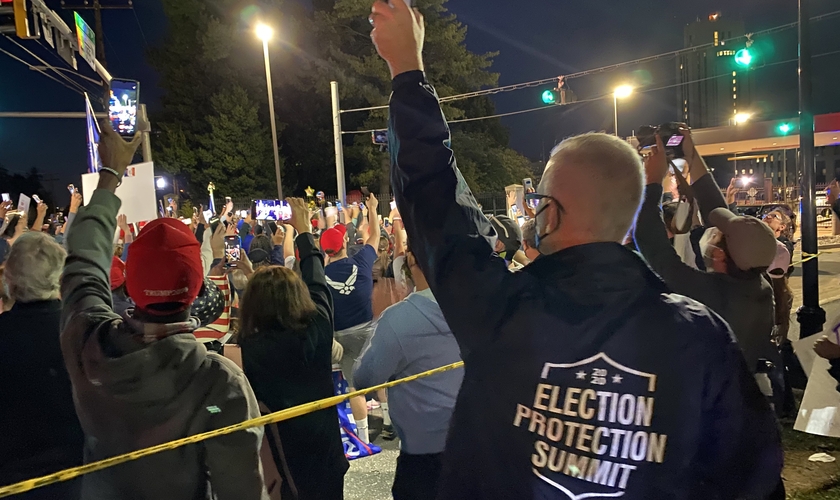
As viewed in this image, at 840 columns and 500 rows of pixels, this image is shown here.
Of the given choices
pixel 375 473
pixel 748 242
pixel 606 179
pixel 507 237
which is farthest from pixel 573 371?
pixel 375 473

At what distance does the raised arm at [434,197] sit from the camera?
1.45 metres

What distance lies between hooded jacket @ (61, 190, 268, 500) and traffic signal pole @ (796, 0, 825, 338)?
27.1 feet

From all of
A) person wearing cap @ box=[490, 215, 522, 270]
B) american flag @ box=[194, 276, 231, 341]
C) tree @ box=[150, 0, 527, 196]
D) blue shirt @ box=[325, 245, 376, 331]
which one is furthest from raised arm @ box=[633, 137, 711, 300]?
tree @ box=[150, 0, 527, 196]

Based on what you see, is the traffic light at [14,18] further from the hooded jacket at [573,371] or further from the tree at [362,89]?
the tree at [362,89]

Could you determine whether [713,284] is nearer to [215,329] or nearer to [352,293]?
[352,293]

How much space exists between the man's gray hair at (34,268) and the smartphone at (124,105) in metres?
10.7

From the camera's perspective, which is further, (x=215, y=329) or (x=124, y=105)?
(x=124, y=105)

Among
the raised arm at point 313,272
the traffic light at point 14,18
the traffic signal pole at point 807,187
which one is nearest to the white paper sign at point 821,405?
the raised arm at point 313,272

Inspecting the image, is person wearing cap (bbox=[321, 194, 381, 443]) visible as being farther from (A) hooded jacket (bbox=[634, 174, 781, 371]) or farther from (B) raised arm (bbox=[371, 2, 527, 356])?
(B) raised arm (bbox=[371, 2, 527, 356])

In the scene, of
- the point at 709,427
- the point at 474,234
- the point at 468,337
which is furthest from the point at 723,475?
the point at 474,234

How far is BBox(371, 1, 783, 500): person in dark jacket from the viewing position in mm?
1326

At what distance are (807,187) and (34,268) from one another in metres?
9.12

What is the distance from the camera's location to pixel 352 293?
18.4 feet

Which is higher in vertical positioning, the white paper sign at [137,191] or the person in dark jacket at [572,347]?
the white paper sign at [137,191]
